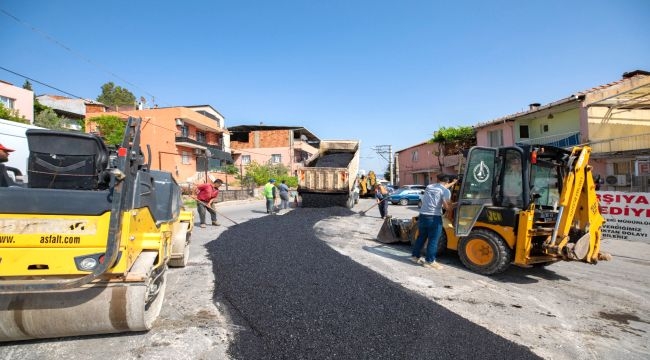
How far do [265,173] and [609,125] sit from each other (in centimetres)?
2271

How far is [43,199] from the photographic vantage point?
252 centimetres

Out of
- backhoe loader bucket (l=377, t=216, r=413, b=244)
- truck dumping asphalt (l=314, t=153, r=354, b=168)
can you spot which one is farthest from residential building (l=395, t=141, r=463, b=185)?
backhoe loader bucket (l=377, t=216, r=413, b=244)

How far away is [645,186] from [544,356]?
11173mm

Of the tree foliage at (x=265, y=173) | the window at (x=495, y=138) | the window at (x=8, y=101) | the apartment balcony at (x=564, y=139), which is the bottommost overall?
the tree foliage at (x=265, y=173)

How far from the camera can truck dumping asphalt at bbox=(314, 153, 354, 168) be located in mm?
14684

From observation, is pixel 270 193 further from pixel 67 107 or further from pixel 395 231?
pixel 67 107

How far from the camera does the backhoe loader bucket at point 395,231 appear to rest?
7.03 metres

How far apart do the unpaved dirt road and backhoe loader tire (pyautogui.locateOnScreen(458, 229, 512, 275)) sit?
0.17m

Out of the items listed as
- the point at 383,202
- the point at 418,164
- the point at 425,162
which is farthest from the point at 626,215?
the point at 418,164

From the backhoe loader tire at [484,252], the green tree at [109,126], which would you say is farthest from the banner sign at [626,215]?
the green tree at [109,126]

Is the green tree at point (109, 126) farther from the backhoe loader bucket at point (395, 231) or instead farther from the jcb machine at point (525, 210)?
the jcb machine at point (525, 210)

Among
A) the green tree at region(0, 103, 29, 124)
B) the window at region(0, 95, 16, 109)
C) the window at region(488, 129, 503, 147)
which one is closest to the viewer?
the green tree at region(0, 103, 29, 124)

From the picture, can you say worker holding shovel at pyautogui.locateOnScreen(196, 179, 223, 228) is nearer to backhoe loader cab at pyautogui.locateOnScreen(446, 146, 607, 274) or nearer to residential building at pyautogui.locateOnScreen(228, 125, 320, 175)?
backhoe loader cab at pyautogui.locateOnScreen(446, 146, 607, 274)

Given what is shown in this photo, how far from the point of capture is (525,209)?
15.8 feet
